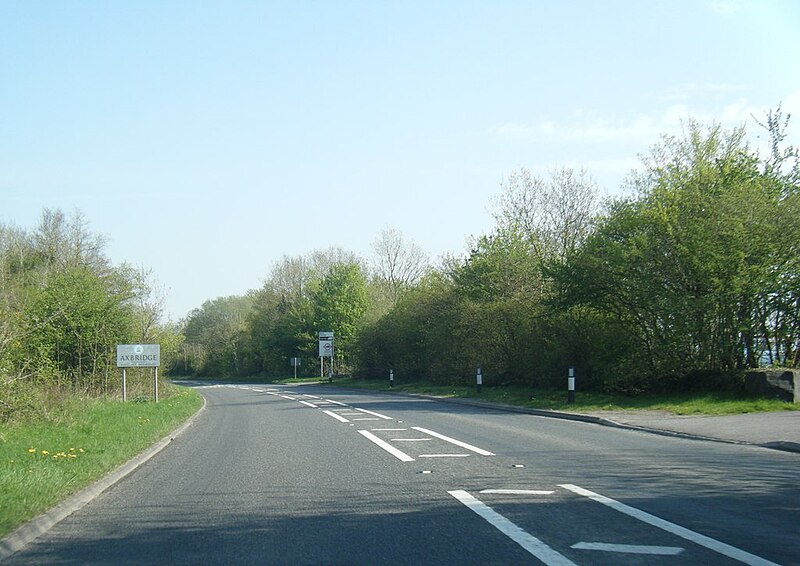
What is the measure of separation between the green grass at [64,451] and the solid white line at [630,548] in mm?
5317

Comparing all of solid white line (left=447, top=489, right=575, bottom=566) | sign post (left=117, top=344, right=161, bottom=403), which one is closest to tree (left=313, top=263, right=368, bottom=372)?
sign post (left=117, top=344, right=161, bottom=403)

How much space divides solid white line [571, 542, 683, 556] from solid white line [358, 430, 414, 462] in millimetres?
6159

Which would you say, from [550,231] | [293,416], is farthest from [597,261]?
[550,231]

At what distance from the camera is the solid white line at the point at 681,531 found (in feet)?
20.6

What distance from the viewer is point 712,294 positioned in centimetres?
2364

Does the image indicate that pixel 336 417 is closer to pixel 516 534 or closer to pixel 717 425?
pixel 717 425

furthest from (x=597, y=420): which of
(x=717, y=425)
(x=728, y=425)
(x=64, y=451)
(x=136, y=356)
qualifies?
(x=136, y=356)

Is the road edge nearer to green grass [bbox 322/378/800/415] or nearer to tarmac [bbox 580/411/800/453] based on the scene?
tarmac [bbox 580/411/800/453]

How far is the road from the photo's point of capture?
6.66 m

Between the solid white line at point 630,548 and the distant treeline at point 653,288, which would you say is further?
the distant treeline at point 653,288

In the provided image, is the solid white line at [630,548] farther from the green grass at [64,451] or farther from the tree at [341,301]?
the tree at [341,301]

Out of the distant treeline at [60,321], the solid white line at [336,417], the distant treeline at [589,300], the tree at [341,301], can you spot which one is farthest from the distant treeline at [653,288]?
the tree at [341,301]

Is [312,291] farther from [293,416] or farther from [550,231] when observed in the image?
[293,416]

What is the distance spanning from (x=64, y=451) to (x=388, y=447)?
567cm
